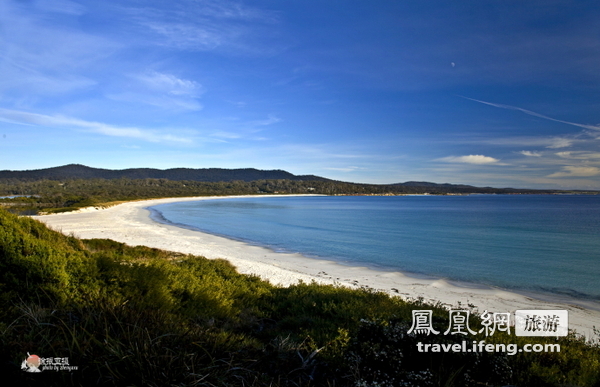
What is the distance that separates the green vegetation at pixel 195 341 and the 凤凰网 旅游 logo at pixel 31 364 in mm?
47

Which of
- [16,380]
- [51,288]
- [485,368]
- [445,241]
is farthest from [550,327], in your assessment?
[445,241]

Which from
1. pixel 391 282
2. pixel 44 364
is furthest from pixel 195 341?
pixel 391 282

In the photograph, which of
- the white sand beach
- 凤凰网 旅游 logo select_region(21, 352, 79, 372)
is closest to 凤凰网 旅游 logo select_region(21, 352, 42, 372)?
凤凰网 旅游 logo select_region(21, 352, 79, 372)

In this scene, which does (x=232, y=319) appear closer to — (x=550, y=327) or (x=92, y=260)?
(x=92, y=260)

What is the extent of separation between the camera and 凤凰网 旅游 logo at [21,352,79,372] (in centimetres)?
275

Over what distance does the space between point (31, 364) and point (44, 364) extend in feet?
0.34

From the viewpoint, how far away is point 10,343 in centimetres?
303

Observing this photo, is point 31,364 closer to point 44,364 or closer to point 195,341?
point 44,364

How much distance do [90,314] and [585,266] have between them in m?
23.8

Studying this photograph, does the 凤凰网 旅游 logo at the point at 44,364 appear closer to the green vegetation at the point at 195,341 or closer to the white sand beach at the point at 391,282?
the green vegetation at the point at 195,341

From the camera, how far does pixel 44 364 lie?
9.19 feet

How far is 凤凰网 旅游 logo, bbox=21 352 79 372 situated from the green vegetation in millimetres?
45

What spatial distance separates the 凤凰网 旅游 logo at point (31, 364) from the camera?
2732 millimetres

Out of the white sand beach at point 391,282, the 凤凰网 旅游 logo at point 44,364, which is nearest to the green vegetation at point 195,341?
the 凤凰网 旅游 logo at point 44,364
